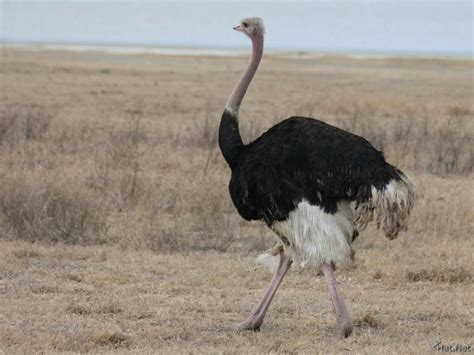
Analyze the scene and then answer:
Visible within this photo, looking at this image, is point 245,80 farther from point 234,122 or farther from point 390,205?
point 390,205

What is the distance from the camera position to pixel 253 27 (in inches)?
260

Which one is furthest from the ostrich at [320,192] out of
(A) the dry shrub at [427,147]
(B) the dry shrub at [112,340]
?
(A) the dry shrub at [427,147]

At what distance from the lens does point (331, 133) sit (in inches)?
232

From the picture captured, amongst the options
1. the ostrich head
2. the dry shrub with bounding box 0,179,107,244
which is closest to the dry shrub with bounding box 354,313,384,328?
the ostrich head

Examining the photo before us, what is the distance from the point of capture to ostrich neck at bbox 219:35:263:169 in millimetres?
6164

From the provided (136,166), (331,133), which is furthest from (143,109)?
(331,133)

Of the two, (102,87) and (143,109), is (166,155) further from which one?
(102,87)

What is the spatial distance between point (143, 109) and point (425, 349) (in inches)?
623

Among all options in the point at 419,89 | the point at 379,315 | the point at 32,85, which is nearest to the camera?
the point at 379,315

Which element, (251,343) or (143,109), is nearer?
(251,343)

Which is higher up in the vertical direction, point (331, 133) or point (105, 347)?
point (331, 133)

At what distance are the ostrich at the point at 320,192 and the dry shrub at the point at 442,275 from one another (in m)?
1.87

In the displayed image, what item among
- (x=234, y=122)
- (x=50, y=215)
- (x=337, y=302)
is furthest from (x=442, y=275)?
(x=50, y=215)

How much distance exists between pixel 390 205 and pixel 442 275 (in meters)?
2.25
